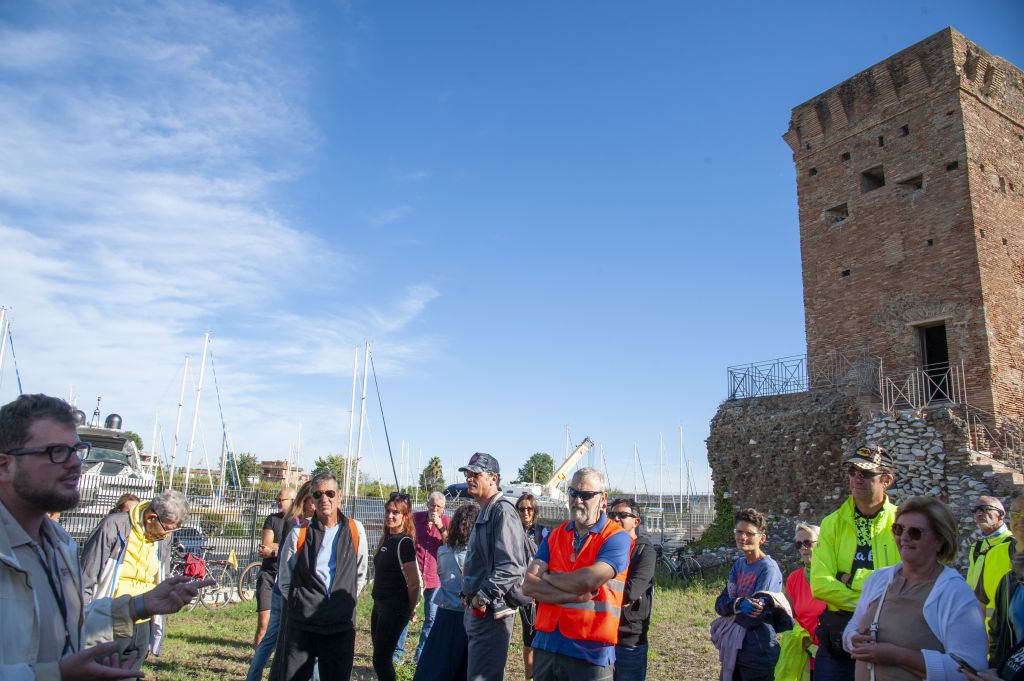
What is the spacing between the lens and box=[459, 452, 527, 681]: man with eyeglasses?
4258 millimetres

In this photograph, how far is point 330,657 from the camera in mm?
4652

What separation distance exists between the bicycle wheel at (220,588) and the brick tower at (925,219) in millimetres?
17608

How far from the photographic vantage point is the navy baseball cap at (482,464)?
488 centimetres

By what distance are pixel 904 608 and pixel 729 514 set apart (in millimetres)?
17757

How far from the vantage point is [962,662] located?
109 inches

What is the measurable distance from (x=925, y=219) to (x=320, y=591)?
20.3 meters

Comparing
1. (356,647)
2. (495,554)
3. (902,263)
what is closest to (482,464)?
(495,554)

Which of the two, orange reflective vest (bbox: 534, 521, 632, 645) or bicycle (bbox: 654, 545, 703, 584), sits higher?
orange reflective vest (bbox: 534, 521, 632, 645)

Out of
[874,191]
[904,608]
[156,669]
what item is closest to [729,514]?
[874,191]

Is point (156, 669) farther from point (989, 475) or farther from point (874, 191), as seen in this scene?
point (874, 191)

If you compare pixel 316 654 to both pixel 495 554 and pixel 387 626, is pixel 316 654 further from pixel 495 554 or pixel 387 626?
pixel 495 554

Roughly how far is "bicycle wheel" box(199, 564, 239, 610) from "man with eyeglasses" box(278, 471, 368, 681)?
709 cm

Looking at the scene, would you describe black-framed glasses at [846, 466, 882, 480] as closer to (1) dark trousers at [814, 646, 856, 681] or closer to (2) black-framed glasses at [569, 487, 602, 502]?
(1) dark trousers at [814, 646, 856, 681]

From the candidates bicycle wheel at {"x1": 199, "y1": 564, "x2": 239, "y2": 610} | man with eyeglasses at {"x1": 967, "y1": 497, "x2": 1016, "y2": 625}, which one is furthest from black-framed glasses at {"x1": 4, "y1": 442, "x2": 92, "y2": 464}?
bicycle wheel at {"x1": 199, "y1": 564, "x2": 239, "y2": 610}
